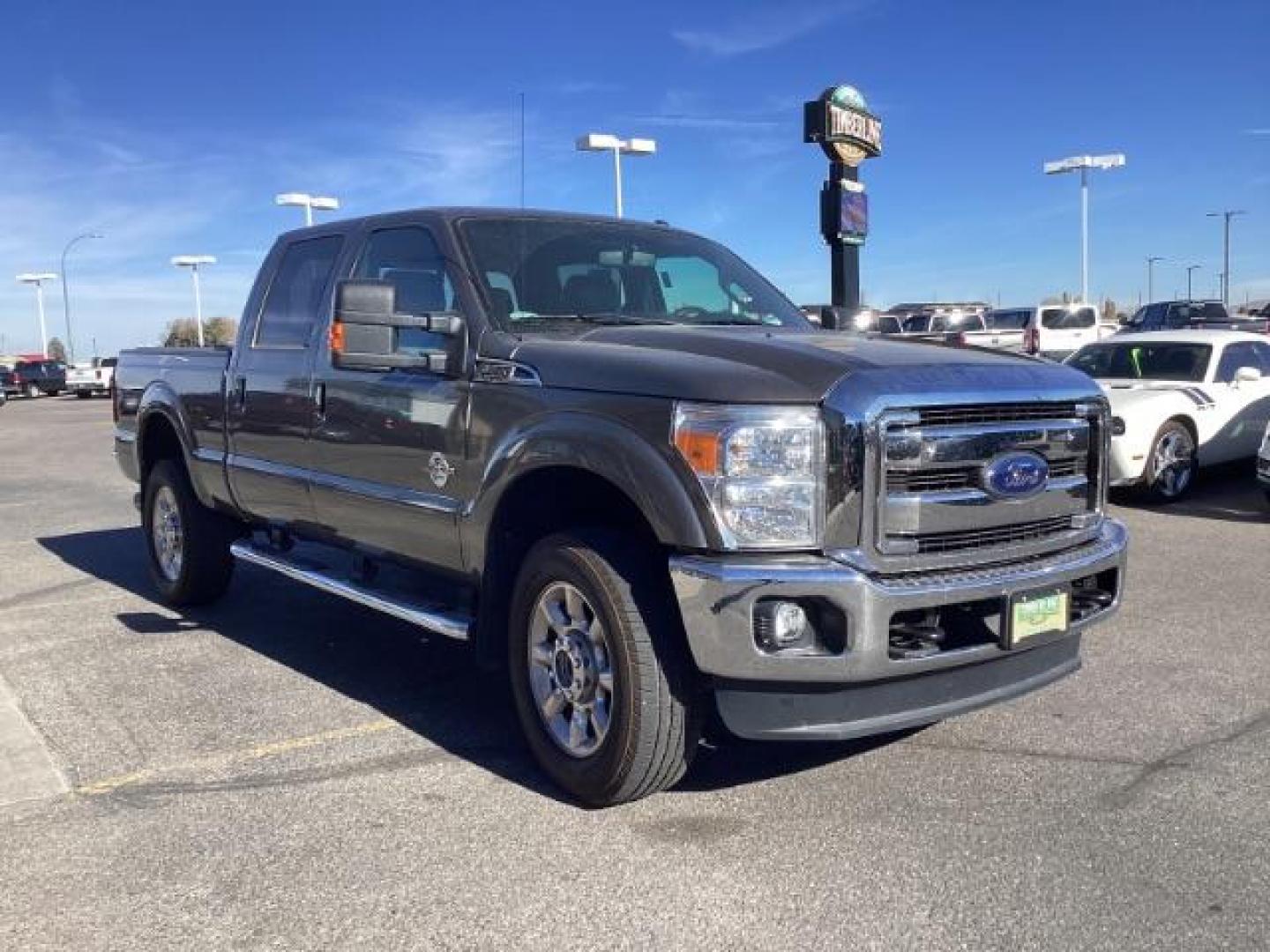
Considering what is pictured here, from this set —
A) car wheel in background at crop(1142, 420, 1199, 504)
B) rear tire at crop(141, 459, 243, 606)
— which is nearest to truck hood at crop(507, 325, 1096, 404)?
rear tire at crop(141, 459, 243, 606)

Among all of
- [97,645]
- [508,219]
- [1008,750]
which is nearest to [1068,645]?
[1008,750]

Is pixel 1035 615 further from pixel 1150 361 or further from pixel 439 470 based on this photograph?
pixel 1150 361

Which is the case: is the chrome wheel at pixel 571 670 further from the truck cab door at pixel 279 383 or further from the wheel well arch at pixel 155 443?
the wheel well arch at pixel 155 443

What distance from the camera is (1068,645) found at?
413cm

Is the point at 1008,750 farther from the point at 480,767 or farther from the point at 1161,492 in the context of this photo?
the point at 1161,492

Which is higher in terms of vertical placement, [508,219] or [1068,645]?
[508,219]

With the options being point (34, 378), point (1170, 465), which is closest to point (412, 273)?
point (1170, 465)

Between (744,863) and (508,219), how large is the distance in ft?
9.26

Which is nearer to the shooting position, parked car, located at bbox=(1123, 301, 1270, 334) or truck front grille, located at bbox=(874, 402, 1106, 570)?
truck front grille, located at bbox=(874, 402, 1106, 570)

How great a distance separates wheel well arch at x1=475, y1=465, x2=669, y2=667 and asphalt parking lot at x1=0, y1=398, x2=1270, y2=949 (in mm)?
542

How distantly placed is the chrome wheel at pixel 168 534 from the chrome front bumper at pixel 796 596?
4.27 metres

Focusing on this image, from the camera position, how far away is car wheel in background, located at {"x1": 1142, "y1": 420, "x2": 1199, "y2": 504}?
10.3 m

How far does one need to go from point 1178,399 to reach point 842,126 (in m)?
7.71

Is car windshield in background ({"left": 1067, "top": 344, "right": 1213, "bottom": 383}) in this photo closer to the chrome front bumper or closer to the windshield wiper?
the windshield wiper
